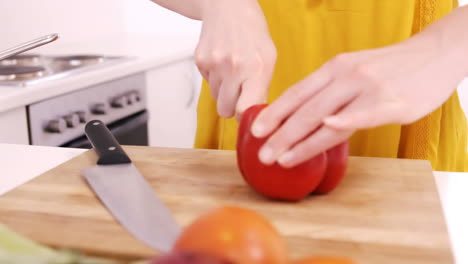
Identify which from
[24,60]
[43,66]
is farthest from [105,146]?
[24,60]

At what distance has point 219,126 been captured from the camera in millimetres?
1095

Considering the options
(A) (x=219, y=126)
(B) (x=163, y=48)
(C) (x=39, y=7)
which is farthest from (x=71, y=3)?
(A) (x=219, y=126)

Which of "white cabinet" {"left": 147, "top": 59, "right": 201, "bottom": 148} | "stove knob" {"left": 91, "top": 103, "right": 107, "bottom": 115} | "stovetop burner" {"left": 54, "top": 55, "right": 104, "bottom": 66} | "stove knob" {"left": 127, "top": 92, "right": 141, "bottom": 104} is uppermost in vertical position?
"stovetop burner" {"left": 54, "top": 55, "right": 104, "bottom": 66}

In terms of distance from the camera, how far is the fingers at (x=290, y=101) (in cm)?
67

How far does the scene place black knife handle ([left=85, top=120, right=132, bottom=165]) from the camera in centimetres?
84

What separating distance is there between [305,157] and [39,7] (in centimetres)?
189

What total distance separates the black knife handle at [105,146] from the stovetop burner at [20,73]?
0.65m

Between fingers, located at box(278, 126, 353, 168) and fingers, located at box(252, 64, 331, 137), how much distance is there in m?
0.04

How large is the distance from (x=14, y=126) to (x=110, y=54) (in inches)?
28.0

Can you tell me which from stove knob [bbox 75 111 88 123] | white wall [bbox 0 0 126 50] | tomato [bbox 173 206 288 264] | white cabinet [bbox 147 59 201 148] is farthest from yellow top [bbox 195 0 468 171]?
white wall [bbox 0 0 126 50]

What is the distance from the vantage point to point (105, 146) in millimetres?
888

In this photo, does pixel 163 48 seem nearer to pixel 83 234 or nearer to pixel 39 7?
pixel 39 7

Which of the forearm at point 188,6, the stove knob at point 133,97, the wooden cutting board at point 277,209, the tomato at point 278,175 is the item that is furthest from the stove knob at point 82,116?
the tomato at point 278,175

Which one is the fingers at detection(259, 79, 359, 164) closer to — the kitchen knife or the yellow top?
the kitchen knife
